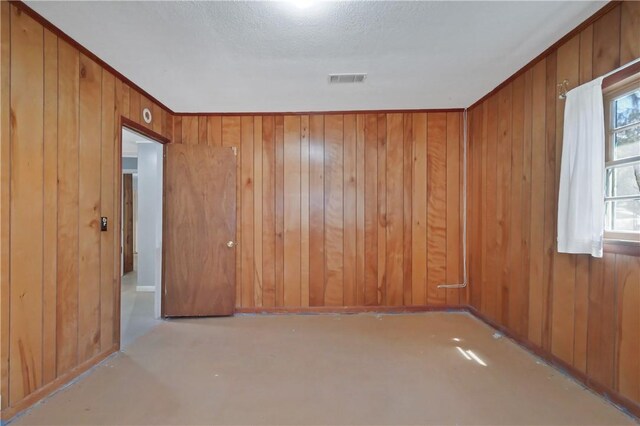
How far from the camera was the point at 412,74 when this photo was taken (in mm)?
2371

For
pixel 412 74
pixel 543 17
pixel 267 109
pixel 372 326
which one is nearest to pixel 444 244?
pixel 372 326

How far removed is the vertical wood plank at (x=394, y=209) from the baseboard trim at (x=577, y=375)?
3.32 feet

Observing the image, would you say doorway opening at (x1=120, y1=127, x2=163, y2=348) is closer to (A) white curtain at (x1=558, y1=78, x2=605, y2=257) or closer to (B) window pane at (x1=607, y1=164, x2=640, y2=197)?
(A) white curtain at (x1=558, y1=78, x2=605, y2=257)

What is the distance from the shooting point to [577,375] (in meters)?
1.88

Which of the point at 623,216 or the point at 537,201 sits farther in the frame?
the point at 537,201

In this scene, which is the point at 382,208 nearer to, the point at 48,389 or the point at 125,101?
the point at 125,101

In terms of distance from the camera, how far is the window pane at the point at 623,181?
63.6 inches

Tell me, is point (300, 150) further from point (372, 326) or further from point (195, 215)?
point (372, 326)

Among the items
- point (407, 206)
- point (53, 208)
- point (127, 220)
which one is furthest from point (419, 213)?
point (127, 220)

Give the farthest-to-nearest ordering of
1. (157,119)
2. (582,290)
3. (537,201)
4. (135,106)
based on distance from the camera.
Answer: (157,119) < (135,106) < (537,201) < (582,290)

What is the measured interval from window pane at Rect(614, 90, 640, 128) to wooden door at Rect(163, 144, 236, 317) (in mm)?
3175

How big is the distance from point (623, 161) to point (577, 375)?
1.41 m

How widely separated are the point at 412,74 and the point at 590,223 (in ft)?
5.39

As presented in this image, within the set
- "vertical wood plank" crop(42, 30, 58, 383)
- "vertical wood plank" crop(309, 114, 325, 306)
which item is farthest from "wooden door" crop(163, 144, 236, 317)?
"vertical wood plank" crop(42, 30, 58, 383)
